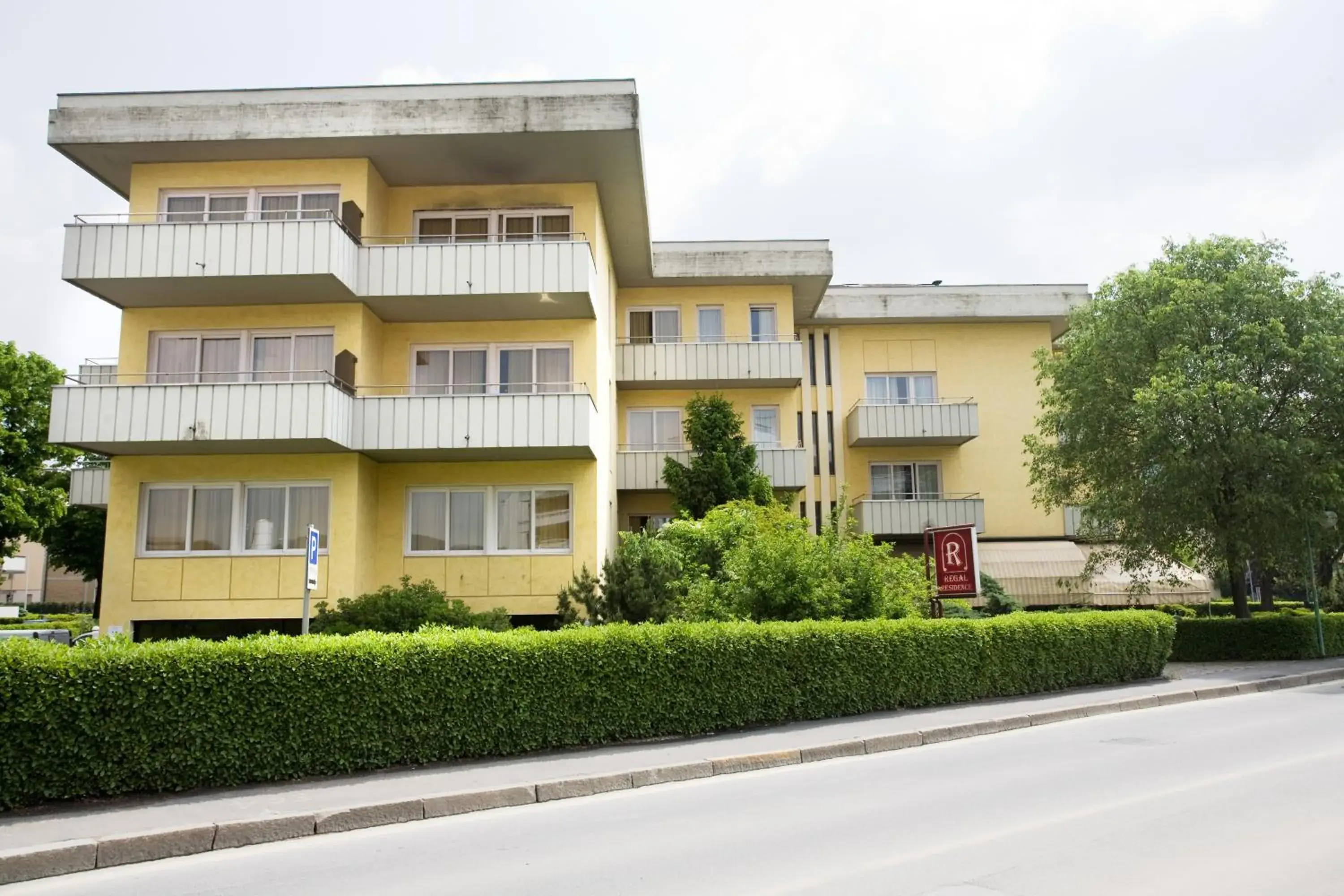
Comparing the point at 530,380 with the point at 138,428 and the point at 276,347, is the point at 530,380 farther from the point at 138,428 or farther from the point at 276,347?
the point at 138,428

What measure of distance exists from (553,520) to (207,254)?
8368 millimetres

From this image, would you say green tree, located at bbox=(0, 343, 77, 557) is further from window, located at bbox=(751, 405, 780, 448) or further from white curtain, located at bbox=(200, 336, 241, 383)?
window, located at bbox=(751, 405, 780, 448)

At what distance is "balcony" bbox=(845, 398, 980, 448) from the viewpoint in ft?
99.6

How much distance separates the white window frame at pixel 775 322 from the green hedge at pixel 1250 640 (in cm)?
1307

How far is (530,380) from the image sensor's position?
21.0 m

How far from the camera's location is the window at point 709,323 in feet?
95.6

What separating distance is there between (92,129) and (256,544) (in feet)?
28.1

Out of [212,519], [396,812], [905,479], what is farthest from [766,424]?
[396,812]

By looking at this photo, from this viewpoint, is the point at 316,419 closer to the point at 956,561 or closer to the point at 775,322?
the point at 956,561

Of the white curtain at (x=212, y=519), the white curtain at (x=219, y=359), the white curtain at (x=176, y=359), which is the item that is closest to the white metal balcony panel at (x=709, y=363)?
the white curtain at (x=219, y=359)

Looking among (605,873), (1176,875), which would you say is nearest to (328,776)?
(605,873)

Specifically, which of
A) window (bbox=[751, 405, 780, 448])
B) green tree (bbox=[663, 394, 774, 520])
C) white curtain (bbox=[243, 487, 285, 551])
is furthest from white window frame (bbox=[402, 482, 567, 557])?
window (bbox=[751, 405, 780, 448])

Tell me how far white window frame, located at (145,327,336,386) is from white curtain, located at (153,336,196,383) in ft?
0.07

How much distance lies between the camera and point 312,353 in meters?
20.0
